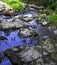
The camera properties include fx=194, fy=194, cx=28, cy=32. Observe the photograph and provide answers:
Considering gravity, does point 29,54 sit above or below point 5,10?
above

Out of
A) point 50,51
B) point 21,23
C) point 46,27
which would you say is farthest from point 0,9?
point 50,51

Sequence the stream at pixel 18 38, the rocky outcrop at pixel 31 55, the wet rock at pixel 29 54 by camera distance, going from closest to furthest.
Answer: the rocky outcrop at pixel 31 55 → the wet rock at pixel 29 54 → the stream at pixel 18 38

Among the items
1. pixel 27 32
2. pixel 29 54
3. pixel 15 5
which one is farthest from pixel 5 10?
pixel 29 54

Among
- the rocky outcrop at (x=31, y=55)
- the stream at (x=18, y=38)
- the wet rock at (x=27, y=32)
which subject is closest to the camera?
the rocky outcrop at (x=31, y=55)

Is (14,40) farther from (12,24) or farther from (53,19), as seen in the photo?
(53,19)

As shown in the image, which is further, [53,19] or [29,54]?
[53,19]

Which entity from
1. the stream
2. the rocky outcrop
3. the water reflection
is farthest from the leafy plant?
the rocky outcrop

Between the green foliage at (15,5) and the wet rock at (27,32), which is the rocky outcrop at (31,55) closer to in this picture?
the wet rock at (27,32)

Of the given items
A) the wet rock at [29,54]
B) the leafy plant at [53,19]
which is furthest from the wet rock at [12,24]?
the wet rock at [29,54]

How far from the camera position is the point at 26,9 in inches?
633

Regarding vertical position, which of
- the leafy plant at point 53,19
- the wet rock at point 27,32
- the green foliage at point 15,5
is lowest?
the green foliage at point 15,5

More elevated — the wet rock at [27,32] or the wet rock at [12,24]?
the wet rock at [27,32]

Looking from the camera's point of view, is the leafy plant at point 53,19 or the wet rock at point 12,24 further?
the leafy plant at point 53,19

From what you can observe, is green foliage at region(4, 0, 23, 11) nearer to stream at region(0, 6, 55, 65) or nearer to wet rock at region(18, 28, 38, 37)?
stream at region(0, 6, 55, 65)
